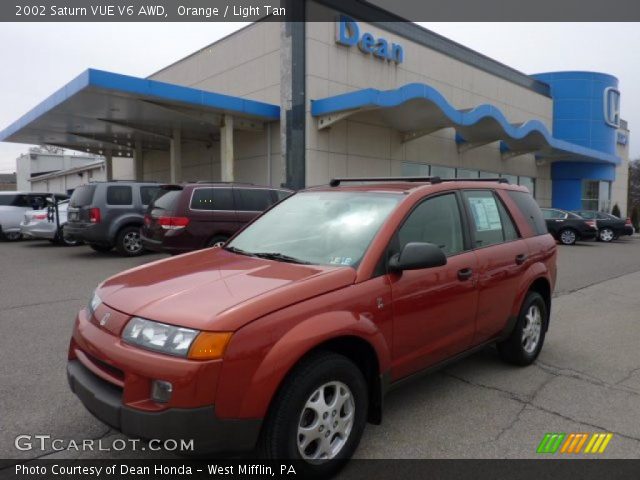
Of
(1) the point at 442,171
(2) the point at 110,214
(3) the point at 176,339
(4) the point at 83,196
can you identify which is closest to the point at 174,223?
(2) the point at 110,214

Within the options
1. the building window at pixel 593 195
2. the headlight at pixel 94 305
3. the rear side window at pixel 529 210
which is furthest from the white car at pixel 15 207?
the building window at pixel 593 195

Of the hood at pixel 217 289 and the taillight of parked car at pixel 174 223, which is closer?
the hood at pixel 217 289

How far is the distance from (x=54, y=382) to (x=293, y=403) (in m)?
2.62

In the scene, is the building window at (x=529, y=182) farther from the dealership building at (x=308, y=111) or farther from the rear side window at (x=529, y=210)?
the rear side window at (x=529, y=210)

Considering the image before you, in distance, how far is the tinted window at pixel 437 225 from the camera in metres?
3.56

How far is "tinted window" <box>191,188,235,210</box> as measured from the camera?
9.93m

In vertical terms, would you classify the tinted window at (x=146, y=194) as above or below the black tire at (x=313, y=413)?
above

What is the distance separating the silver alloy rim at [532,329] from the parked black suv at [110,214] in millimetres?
9704

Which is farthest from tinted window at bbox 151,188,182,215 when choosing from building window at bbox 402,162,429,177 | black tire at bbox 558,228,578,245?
black tire at bbox 558,228,578,245

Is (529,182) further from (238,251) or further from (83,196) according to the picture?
(238,251)

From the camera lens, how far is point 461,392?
13.5ft

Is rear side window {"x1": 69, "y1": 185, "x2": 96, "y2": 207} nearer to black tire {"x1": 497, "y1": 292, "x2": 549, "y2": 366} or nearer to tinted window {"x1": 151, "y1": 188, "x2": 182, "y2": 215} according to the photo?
tinted window {"x1": 151, "y1": 188, "x2": 182, "y2": 215}

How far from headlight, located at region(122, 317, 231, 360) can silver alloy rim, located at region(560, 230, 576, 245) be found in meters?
20.8

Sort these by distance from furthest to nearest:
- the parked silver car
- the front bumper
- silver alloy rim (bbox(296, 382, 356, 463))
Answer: the parked silver car < silver alloy rim (bbox(296, 382, 356, 463)) < the front bumper
